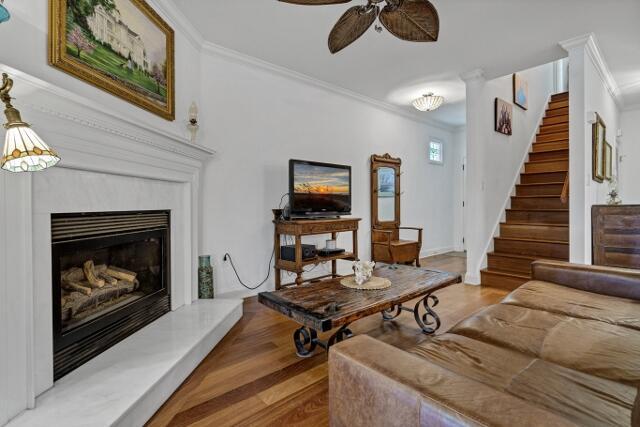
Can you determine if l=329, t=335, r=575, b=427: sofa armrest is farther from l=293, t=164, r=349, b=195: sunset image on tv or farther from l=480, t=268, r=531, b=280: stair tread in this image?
l=480, t=268, r=531, b=280: stair tread

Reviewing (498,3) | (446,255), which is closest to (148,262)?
(498,3)

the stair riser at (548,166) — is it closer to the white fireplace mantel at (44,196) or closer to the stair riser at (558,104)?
the stair riser at (558,104)

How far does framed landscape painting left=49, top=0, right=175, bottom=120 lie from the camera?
1.58m

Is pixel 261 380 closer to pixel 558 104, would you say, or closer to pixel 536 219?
pixel 536 219

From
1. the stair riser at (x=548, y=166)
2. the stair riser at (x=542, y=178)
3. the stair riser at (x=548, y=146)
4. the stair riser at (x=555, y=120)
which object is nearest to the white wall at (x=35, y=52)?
the stair riser at (x=542, y=178)

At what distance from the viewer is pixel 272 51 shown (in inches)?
128

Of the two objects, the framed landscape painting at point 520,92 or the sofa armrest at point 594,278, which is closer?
the sofa armrest at point 594,278

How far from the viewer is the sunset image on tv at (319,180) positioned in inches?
138

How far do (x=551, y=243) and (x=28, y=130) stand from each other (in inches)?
183

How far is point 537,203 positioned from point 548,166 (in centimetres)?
88

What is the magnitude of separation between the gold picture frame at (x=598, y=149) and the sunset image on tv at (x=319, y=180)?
2612mm

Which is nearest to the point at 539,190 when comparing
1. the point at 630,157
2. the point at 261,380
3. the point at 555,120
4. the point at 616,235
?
the point at 616,235

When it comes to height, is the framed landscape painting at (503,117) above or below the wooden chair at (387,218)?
above

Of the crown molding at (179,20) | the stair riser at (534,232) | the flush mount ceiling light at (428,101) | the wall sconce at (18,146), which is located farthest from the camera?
the flush mount ceiling light at (428,101)
